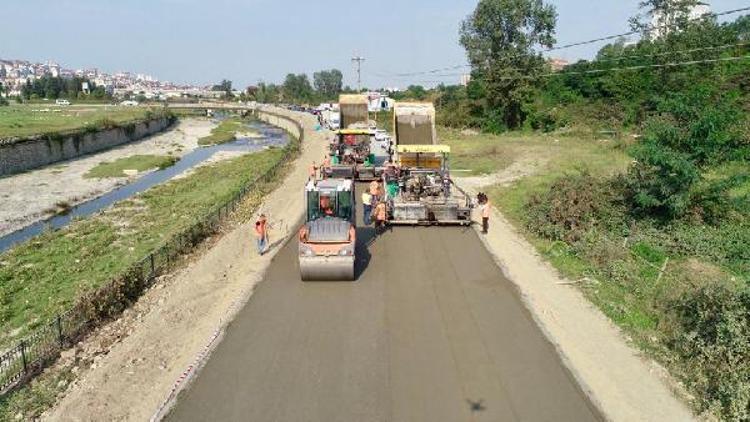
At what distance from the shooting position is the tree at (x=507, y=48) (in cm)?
6172

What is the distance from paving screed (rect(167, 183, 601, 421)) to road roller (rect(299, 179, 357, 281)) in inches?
19.6

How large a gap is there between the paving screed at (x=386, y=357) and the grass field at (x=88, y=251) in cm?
765

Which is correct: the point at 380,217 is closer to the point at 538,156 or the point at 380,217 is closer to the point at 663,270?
the point at 663,270

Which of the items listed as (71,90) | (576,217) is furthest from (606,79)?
(71,90)

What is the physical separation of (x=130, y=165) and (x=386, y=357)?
160 feet

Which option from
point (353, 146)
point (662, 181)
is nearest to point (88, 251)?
point (353, 146)

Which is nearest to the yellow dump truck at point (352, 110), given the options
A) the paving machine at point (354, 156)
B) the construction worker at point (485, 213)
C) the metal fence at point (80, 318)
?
the paving machine at point (354, 156)

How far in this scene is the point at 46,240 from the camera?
27.3 m

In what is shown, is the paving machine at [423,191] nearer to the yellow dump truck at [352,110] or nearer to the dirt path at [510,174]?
the dirt path at [510,174]

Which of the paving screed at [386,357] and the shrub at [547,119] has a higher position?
the shrub at [547,119]

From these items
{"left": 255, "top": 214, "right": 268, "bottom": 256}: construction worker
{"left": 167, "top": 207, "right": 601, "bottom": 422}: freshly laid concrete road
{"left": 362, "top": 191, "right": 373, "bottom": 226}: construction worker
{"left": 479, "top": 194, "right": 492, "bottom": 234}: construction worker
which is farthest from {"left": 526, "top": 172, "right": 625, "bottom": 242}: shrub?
{"left": 255, "top": 214, "right": 268, "bottom": 256}: construction worker

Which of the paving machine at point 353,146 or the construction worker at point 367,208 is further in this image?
the paving machine at point 353,146

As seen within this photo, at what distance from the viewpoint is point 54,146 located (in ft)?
182

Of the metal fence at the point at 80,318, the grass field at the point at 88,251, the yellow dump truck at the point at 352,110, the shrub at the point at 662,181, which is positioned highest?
the yellow dump truck at the point at 352,110
